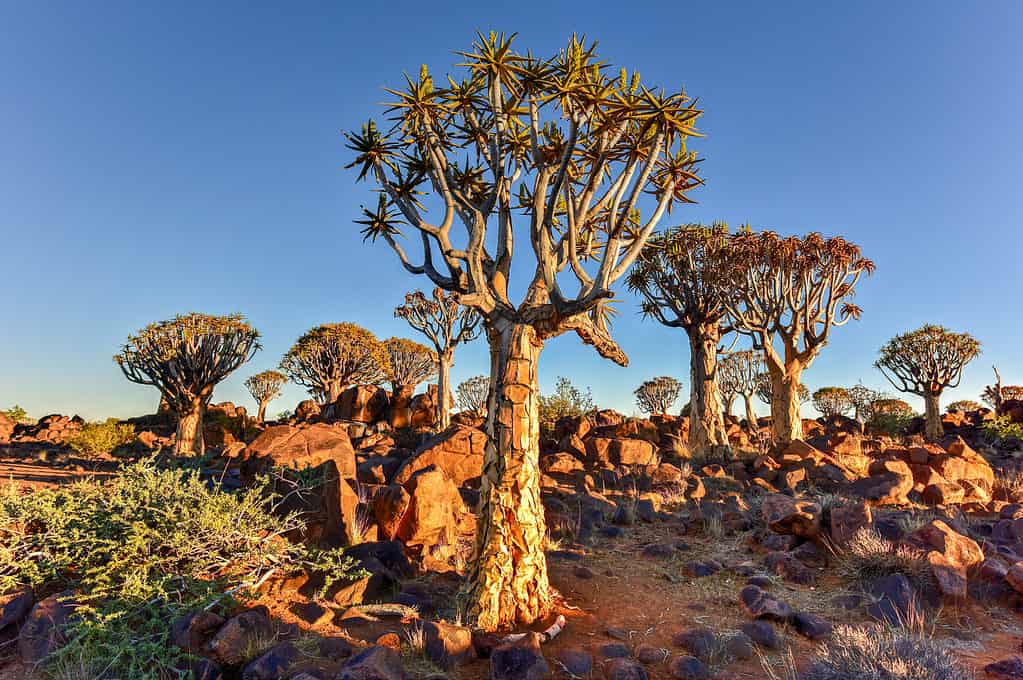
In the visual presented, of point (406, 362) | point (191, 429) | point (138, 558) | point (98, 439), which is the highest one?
point (406, 362)

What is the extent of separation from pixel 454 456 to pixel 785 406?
11549mm

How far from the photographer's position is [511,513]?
5695mm

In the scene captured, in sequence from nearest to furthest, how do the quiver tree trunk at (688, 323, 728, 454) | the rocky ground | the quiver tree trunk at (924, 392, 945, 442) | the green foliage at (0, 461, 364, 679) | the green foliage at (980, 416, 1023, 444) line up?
1. the green foliage at (0, 461, 364, 679)
2. the rocky ground
3. the quiver tree trunk at (688, 323, 728, 454)
4. the green foliage at (980, 416, 1023, 444)
5. the quiver tree trunk at (924, 392, 945, 442)

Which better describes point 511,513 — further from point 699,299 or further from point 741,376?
point 741,376

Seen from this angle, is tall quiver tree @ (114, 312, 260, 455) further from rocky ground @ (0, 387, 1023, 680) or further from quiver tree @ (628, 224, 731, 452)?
quiver tree @ (628, 224, 731, 452)

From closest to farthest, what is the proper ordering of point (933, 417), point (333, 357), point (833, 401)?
point (933, 417)
point (333, 357)
point (833, 401)

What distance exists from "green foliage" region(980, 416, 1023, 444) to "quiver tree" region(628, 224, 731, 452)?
10.1m

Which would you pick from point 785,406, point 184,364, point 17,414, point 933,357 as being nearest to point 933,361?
point 933,357

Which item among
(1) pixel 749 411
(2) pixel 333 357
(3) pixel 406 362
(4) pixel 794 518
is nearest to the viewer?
(4) pixel 794 518

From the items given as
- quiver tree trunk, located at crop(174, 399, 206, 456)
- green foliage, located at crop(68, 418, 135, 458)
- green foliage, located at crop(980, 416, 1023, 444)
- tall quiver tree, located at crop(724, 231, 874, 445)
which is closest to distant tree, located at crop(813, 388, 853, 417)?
green foliage, located at crop(980, 416, 1023, 444)

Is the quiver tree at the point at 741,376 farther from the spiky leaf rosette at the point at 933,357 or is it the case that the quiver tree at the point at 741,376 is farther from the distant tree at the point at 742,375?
the spiky leaf rosette at the point at 933,357

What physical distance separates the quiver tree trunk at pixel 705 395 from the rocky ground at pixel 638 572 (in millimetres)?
3114

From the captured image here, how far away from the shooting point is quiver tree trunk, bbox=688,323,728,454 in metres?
16.7

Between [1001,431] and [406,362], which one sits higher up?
[406,362]
